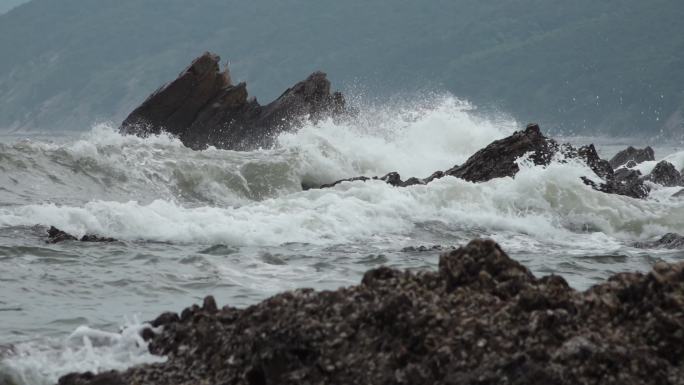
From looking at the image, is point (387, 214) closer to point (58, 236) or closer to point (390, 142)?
point (58, 236)

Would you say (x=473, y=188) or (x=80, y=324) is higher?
(x=473, y=188)

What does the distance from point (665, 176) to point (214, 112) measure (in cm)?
1189

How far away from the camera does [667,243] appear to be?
16500 millimetres

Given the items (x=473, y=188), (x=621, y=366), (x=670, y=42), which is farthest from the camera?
(x=670, y=42)

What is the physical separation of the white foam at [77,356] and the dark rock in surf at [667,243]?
31.2 ft

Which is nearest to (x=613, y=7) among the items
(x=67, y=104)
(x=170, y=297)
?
(x=67, y=104)

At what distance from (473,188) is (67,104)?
598ft

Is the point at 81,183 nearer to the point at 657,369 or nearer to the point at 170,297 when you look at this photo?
the point at 170,297

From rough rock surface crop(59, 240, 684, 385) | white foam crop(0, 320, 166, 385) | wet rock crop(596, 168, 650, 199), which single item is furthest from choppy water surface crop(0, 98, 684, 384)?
rough rock surface crop(59, 240, 684, 385)

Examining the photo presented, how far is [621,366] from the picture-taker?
6.11m

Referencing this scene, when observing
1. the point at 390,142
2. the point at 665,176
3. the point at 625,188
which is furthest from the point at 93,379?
the point at 390,142

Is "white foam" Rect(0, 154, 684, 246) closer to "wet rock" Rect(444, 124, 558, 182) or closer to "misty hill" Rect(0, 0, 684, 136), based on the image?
"wet rock" Rect(444, 124, 558, 182)

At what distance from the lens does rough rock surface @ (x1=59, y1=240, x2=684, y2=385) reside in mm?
6184

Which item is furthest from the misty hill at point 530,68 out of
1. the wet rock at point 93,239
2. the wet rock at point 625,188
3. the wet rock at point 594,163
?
the wet rock at point 93,239
